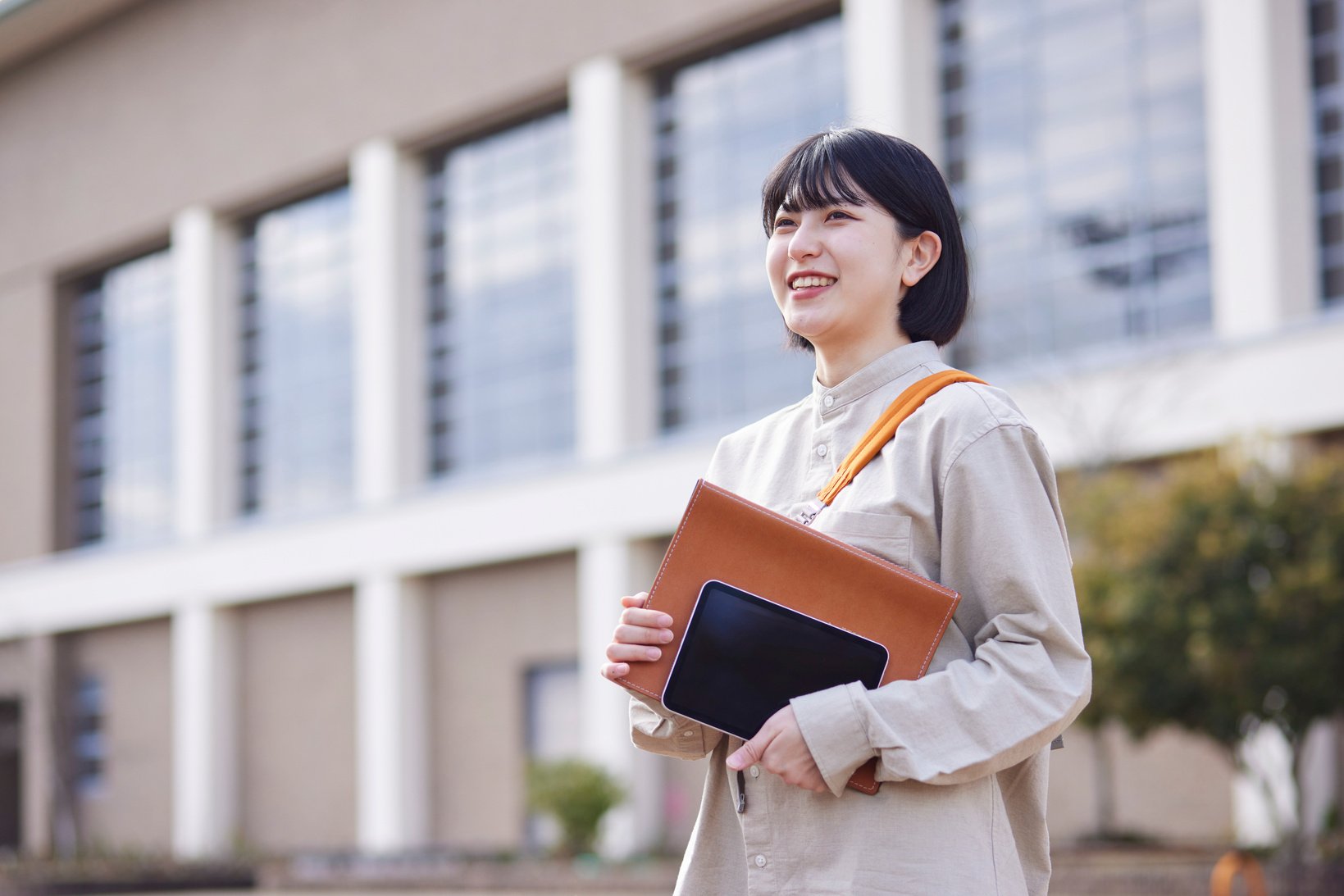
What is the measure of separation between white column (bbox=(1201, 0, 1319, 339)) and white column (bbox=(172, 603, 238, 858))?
19323 millimetres

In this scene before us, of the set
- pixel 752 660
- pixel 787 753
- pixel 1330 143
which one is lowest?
pixel 787 753

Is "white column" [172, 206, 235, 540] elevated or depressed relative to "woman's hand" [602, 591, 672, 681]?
elevated

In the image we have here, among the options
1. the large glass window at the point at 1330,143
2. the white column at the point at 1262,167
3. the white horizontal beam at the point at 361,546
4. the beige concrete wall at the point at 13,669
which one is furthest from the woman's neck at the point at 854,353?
the beige concrete wall at the point at 13,669

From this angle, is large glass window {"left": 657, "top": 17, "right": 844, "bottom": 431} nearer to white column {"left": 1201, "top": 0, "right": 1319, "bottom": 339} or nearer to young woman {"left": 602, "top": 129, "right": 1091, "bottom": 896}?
white column {"left": 1201, "top": 0, "right": 1319, "bottom": 339}

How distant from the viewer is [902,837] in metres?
1.97

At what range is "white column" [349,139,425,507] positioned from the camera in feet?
90.3

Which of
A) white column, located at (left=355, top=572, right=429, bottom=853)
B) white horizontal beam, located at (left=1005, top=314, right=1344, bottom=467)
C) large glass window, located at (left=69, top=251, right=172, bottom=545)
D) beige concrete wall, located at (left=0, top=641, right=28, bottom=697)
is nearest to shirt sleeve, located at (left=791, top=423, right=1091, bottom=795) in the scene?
white horizontal beam, located at (left=1005, top=314, right=1344, bottom=467)

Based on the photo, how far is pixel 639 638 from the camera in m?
2.09

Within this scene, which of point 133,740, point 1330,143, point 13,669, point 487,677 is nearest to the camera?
point 1330,143

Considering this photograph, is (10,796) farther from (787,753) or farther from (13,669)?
(787,753)

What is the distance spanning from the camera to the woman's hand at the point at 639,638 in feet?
6.85

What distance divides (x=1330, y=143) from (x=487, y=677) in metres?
14.8

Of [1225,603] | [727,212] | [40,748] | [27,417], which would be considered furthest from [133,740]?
[1225,603]

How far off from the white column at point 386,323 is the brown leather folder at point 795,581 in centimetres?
2569
